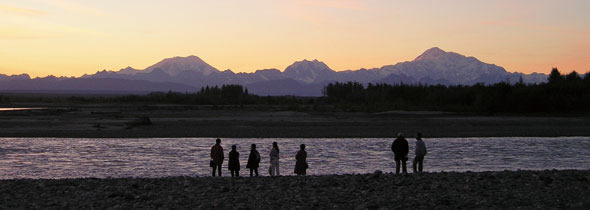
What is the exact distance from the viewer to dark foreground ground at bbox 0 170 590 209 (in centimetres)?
1409

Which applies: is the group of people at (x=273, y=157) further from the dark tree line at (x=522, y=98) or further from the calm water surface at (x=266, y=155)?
the dark tree line at (x=522, y=98)

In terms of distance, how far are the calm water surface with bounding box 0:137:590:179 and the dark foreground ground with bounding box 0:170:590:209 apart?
5.68 metres

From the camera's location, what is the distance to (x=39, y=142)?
36719mm

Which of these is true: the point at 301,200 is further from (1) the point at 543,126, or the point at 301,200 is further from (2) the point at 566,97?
(2) the point at 566,97

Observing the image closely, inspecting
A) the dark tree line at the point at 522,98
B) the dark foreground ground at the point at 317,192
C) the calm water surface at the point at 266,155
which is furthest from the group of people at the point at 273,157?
the dark tree line at the point at 522,98

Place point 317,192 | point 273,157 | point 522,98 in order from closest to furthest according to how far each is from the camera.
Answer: point 317,192 → point 273,157 → point 522,98

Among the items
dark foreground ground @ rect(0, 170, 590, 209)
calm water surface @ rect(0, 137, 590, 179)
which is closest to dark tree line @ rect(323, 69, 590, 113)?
calm water surface @ rect(0, 137, 590, 179)

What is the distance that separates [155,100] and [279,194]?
121 meters

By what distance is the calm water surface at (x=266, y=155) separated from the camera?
79.8 feet

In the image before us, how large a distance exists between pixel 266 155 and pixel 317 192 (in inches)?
561

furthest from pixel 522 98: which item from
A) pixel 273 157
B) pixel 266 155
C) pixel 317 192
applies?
pixel 317 192

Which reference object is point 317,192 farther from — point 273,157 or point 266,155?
point 266,155

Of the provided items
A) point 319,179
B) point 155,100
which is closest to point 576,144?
point 319,179

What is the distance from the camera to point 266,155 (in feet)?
98.0
